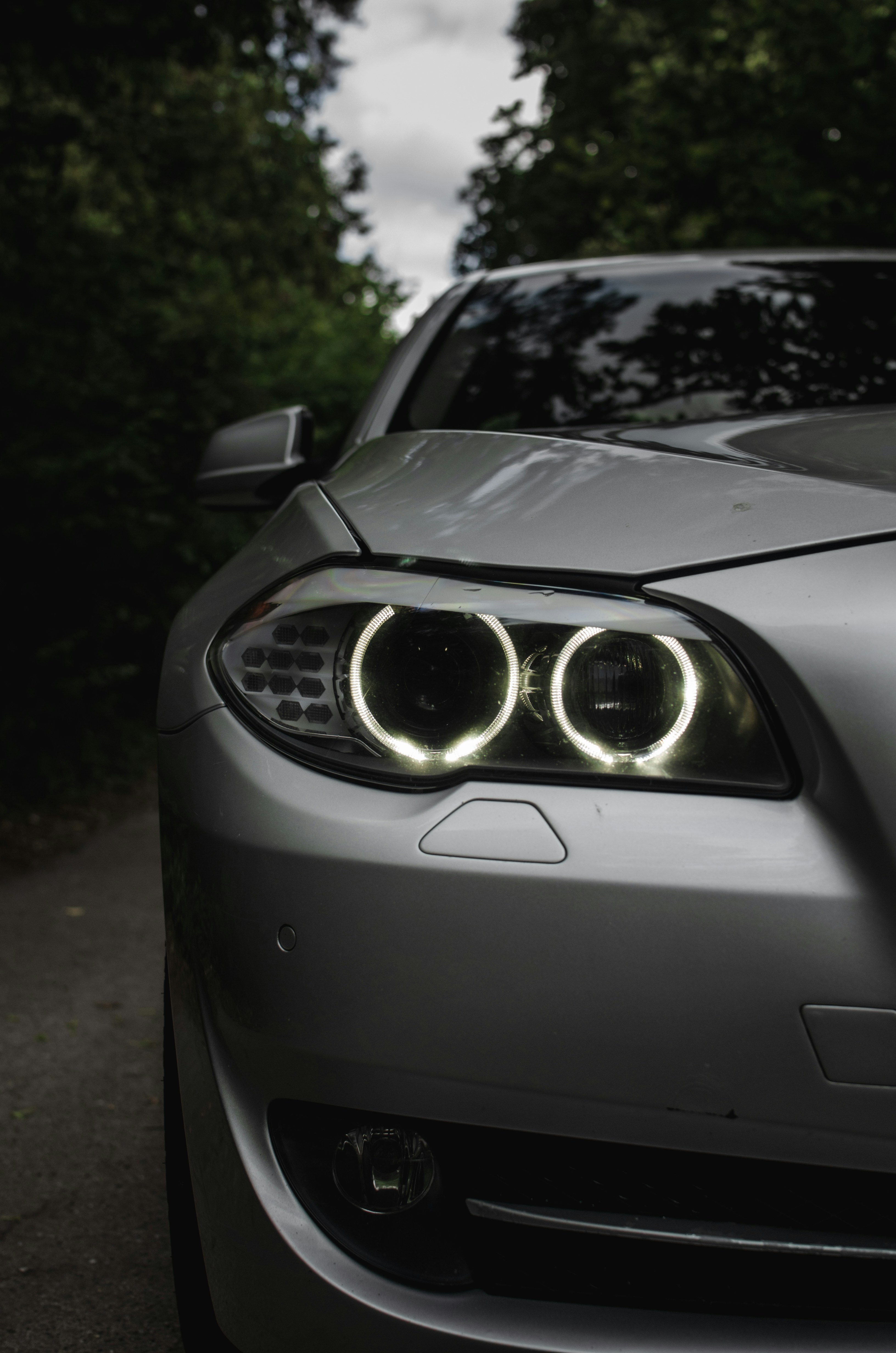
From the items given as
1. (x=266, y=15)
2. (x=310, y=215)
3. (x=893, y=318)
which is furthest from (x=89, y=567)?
(x=310, y=215)

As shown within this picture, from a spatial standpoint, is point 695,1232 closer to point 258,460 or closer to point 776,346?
point 258,460

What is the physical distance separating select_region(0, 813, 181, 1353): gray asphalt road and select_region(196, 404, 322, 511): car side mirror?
1431 mm

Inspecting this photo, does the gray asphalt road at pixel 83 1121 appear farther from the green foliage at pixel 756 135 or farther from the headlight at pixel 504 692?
the green foliage at pixel 756 135

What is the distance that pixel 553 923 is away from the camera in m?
1.04

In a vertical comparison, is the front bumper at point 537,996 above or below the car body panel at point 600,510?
below

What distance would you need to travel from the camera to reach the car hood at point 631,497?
1170 mm

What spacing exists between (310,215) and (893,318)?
2313 cm

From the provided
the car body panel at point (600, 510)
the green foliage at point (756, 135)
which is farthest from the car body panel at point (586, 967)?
the green foliage at point (756, 135)

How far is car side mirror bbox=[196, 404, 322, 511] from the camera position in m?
2.28

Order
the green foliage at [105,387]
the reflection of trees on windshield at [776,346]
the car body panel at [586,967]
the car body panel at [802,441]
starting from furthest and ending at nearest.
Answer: the green foliage at [105,387]
the reflection of trees on windshield at [776,346]
the car body panel at [802,441]
the car body panel at [586,967]

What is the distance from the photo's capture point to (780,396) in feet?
7.33

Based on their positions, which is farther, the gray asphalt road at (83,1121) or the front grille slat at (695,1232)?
the gray asphalt road at (83,1121)

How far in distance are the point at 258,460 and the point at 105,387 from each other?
15.7 ft

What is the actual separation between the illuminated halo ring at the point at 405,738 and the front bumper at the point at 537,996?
56mm
